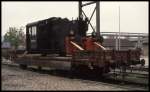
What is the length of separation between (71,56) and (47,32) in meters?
4.00

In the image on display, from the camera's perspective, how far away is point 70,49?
2070cm

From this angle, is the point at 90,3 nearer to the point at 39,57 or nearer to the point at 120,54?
the point at 39,57

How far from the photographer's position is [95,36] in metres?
21.1

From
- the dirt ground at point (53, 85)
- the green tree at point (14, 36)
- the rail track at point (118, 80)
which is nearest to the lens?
the dirt ground at point (53, 85)

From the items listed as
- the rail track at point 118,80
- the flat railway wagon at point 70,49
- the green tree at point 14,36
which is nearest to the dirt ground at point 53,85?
the rail track at point 118,80

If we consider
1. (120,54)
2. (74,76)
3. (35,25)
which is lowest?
(74,76)

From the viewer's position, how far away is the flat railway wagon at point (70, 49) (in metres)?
17.0

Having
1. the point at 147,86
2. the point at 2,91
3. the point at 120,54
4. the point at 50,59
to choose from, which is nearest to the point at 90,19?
the point at 50,59

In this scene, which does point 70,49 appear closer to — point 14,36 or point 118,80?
point 118,80

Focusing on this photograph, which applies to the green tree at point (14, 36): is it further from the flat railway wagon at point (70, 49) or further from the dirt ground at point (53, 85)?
the dirt ground at point (53, 85)

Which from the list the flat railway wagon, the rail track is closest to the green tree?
the flat railway wagon

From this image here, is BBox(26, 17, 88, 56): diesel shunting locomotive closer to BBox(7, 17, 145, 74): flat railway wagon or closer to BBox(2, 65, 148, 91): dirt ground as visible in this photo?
BBox(7, 17, 145, 74): flat railway wagon

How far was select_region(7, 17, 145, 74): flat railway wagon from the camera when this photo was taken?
17016mm

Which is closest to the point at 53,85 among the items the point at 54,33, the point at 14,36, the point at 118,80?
the point at 118,80
